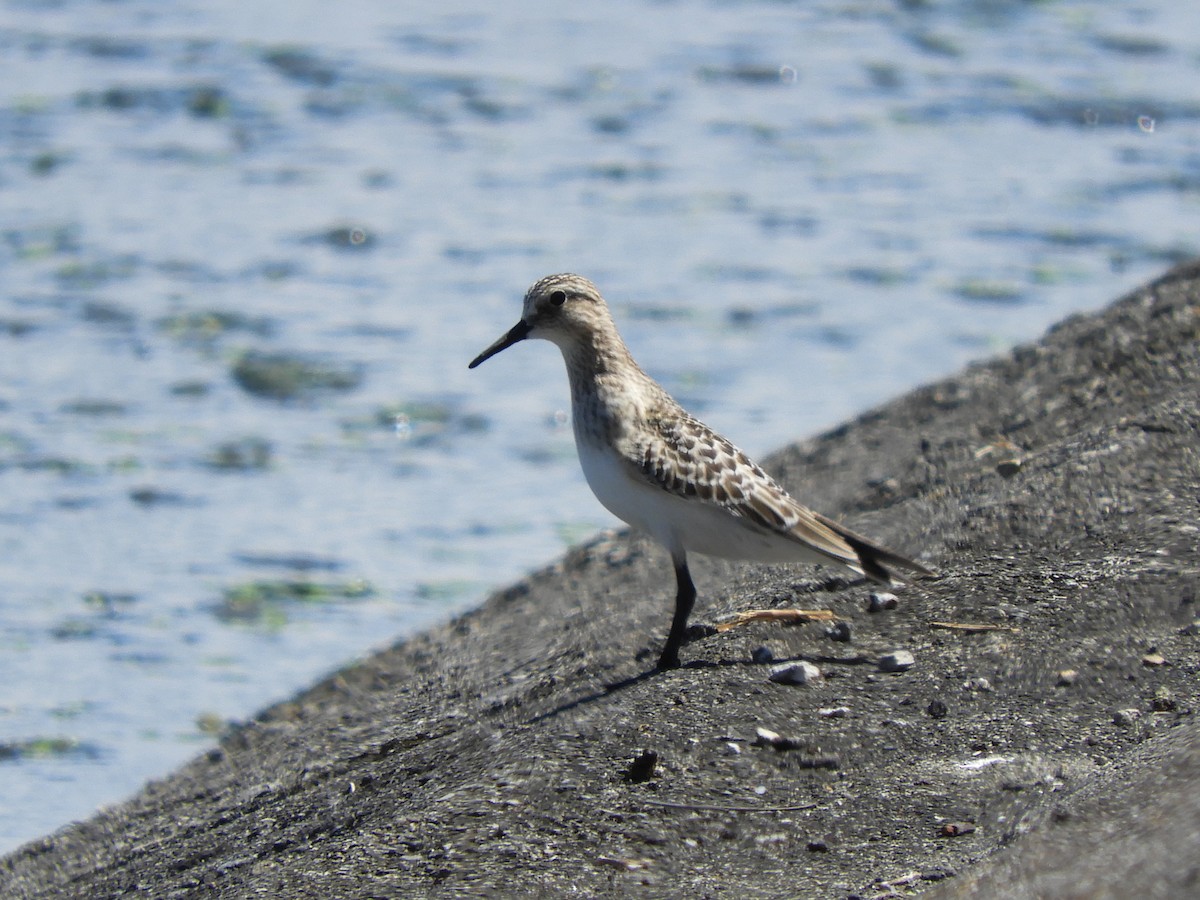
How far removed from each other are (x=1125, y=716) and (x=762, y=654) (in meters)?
1.32

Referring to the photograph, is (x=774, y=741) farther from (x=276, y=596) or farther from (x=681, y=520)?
(x=276, y=596)

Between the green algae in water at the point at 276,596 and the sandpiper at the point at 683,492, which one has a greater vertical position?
the sandpiper at the point at 683,492

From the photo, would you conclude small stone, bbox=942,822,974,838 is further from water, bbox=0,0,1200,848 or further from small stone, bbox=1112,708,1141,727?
water, bbox=0,0,1200,848

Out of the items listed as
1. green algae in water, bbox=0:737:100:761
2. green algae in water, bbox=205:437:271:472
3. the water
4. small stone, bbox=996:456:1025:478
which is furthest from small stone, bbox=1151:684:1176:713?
green algae in water, bbox=205:437:271:472

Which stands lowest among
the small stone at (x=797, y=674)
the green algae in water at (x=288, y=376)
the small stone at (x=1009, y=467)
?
the green algae in water at (x=288, y=376)

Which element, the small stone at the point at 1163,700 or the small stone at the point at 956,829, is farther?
the small stone at the point at 1163,700

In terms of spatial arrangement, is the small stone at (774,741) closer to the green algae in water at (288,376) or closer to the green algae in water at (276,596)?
the green algae in water at (276,596)

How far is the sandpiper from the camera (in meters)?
5.88

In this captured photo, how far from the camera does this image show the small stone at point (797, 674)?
18.8 feet

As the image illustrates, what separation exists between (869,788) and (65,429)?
7.67 metres

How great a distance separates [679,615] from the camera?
606 cm

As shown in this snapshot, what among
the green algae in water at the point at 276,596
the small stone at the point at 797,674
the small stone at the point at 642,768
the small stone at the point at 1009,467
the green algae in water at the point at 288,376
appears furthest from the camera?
the green algae in water at the point at 288,376

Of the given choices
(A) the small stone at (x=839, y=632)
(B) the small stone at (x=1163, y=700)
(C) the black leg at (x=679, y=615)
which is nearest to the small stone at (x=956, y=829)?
(B) the small stone at (x=1163, y=700)

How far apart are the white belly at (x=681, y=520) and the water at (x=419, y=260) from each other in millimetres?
3061
